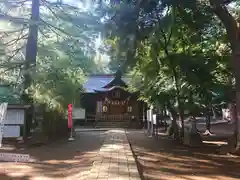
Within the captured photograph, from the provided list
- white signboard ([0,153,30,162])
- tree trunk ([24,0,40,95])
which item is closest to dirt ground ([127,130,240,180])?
white signboard ([0,153,30,162])

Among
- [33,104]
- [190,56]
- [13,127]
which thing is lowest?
[13,127]

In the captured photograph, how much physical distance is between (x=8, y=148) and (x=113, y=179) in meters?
7.92

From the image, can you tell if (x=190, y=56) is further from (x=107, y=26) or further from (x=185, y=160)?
(x=185, y=160)

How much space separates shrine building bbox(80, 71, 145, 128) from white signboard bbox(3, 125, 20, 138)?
1794 cm

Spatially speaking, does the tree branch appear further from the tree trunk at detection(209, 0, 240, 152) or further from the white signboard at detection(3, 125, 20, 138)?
the white signboard at detection(3, 125, 20, 138)

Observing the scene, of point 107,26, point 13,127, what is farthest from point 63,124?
point 107,26

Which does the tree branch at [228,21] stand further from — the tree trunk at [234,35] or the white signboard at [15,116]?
the white signboard at [15,116]

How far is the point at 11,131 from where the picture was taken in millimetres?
13242

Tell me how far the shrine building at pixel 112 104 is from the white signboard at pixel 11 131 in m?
17.9

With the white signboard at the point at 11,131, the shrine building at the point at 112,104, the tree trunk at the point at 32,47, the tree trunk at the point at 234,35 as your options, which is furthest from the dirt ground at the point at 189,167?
the shrine building at the point at 112,104

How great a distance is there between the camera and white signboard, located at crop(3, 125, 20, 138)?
43.2 feet

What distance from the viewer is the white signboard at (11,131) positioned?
519 inches

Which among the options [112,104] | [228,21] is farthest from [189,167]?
[112,104]

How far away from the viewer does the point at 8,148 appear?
477 inches
